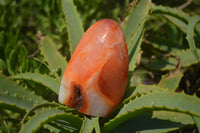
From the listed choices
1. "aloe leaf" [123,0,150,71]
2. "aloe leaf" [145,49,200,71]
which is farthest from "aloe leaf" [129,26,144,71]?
"aloe leaf" [145,49,200,71]

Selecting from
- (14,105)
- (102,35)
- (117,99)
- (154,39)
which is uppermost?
(102,35)

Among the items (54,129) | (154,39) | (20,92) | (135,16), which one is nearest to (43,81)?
(20,92)

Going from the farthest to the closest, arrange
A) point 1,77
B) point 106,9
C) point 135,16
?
point 106,9
point 135,16
point 1,77

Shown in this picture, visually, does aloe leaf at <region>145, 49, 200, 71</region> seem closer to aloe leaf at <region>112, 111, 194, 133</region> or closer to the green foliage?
the green foliage

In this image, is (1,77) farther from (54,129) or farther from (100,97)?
(100,97)

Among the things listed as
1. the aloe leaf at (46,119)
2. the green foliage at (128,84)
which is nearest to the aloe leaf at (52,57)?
the green foliage at (128,84)

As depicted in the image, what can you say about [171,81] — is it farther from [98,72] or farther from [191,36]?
[98,72]
